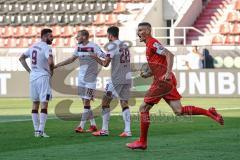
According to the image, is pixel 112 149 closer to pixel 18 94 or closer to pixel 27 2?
pixel 18 94

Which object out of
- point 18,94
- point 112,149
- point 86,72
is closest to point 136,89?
point 18,94

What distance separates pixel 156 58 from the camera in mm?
12734

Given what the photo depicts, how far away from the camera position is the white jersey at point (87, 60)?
53.6ft

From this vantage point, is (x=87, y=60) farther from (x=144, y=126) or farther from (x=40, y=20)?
(x=40, y=20)

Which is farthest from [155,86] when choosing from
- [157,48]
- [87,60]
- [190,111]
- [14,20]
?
[14,20]

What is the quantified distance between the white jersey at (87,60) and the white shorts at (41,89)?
1.17 m

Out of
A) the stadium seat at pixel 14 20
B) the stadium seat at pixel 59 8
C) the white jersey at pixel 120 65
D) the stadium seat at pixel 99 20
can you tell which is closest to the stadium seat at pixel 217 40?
the stadium seat at pixel 99 20

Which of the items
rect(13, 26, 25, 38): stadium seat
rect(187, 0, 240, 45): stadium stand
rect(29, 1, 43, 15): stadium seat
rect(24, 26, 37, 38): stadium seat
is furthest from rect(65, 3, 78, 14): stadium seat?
rect(187, 0, 240, 45): stadium stand

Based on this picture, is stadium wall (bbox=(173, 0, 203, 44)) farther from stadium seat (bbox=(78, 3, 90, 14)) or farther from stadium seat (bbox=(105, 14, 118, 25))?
stadium seat (bbox=(78, 3, 90, 14))

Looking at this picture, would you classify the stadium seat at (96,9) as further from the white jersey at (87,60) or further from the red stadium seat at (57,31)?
the white jersey at (87,60)

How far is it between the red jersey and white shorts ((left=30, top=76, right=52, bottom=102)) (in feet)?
10.8

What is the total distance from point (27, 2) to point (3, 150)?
28.4m

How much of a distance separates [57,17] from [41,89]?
24.2 metres

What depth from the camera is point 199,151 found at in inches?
479
